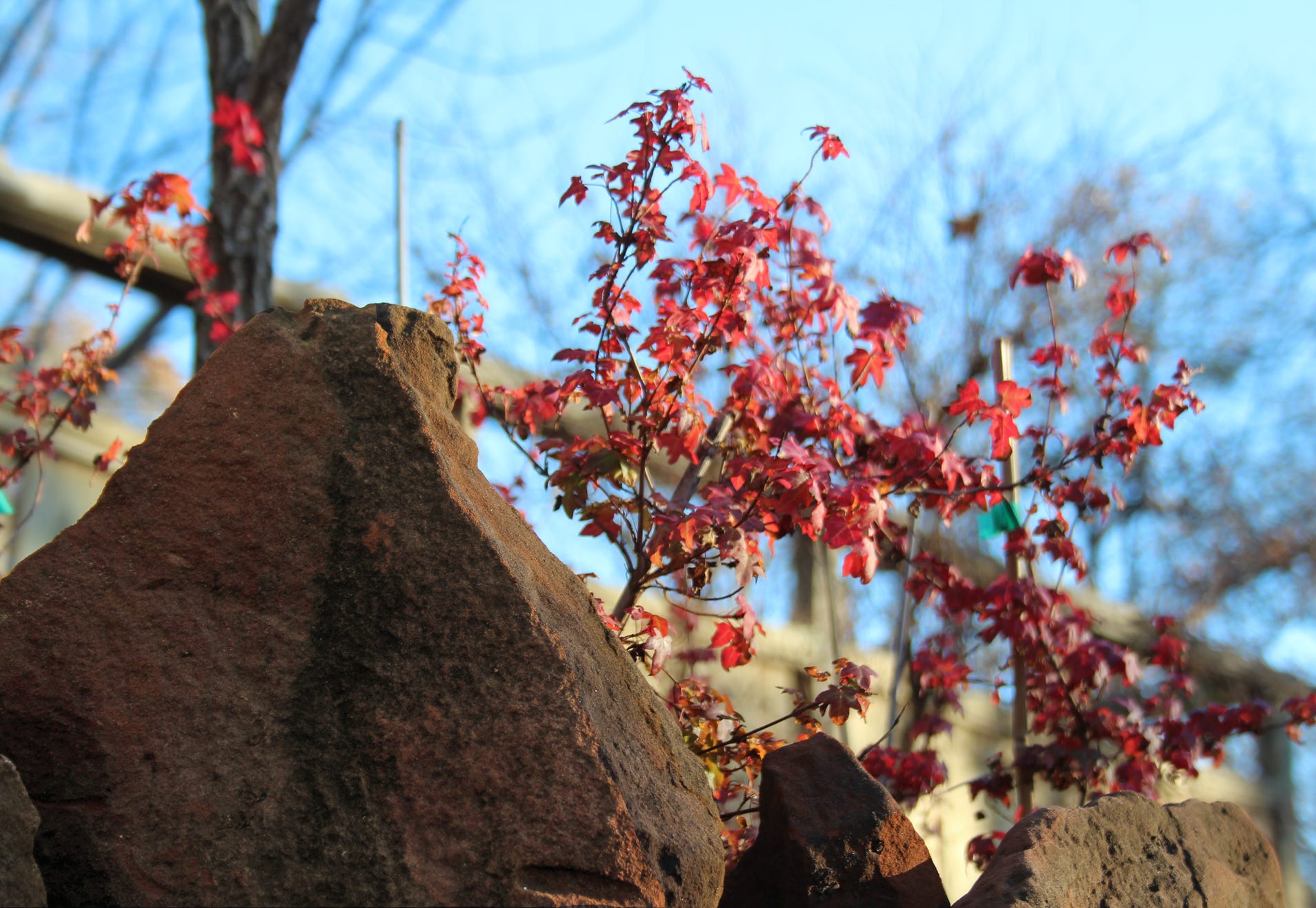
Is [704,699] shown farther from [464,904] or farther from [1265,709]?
[1265,709]

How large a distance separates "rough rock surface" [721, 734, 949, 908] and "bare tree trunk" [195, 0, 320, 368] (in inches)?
111

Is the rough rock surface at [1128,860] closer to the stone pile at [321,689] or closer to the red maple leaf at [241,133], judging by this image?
the stone pile at [321,689]

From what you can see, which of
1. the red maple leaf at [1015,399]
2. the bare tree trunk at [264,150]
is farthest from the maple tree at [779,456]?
the bare tree trunk at [264,150]

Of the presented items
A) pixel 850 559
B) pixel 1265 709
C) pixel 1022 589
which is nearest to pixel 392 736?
pixel 850 559

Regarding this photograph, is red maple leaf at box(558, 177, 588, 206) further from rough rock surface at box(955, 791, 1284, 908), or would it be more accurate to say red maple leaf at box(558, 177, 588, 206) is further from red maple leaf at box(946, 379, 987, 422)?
rough rock surface at box(955, 791, 1284, 908)

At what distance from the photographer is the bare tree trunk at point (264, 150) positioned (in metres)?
4.23

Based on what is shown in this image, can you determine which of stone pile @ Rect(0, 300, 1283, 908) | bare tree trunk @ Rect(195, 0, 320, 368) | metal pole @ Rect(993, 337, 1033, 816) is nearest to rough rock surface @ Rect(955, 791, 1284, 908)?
stone pile @ Rect(0, 300, 1283, 908)

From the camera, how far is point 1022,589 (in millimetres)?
3617

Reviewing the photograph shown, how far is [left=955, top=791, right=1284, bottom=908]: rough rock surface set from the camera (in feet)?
6.75

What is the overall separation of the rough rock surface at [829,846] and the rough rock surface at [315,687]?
42 centimetres

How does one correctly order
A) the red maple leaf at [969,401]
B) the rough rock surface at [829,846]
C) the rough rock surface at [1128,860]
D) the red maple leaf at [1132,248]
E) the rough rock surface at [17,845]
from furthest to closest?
1. the red maple leaf at [1132,248]
2. the red maple leaf at [969,401]
3. the rough rock surface at [829,846]
4. the rough rock surface at [1128,860]
5. the rough rock surface at [17,845]

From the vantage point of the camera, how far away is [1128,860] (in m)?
2.33

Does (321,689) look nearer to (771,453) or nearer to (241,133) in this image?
(771,453)

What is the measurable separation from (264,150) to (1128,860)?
384 centimetres
